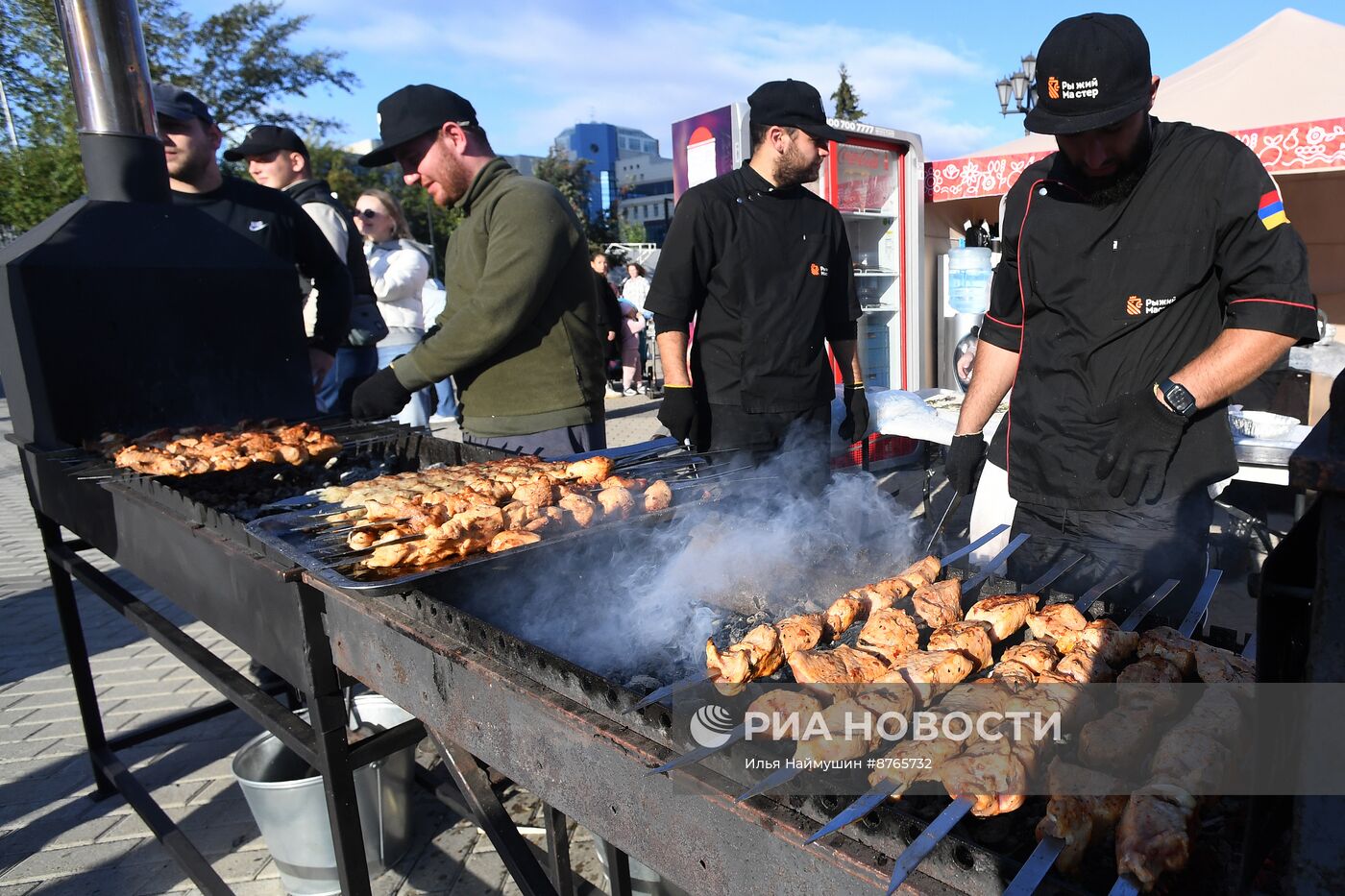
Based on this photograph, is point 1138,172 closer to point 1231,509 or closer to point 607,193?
point 1231,509

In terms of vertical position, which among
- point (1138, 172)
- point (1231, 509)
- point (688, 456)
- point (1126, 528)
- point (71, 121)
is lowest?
point (1231, 509)

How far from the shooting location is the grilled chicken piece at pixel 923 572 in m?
1.89

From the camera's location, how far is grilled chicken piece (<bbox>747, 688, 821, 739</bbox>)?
4.34ft

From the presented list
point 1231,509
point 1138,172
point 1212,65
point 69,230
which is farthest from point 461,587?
point 1212,65

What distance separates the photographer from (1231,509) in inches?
218

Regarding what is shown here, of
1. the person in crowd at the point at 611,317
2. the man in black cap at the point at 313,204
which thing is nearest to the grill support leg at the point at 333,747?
the man in black cap at the point at 313,204

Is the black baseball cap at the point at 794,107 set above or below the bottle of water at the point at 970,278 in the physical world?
above

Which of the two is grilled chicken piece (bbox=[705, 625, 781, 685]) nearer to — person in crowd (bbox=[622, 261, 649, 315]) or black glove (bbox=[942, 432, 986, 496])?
black glove (bbox=[942, 432, 986, 496])

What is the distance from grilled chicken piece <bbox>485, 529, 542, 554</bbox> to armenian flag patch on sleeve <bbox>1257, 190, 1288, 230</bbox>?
2.22 metres

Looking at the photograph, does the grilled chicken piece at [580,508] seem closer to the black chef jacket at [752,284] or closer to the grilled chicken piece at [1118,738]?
the grilled chicken piece at [1118,738]

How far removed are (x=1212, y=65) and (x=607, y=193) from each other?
197ft

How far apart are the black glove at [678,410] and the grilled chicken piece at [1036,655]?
8.10ft

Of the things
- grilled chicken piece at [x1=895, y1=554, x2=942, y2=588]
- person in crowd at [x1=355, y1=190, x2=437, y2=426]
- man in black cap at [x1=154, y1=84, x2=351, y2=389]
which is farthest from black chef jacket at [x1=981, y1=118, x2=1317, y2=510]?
person in crowd at [x1=355, y1=190, x2=437, y2=426]

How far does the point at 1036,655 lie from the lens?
5.00ft
